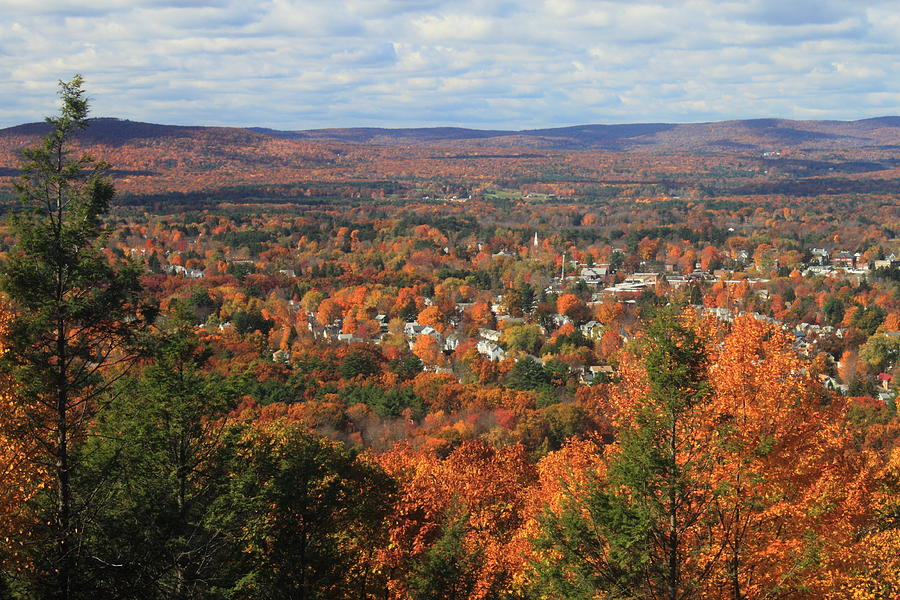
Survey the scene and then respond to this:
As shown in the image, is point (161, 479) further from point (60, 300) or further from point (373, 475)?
point (373, 475)

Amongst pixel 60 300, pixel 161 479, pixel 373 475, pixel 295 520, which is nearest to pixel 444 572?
pixel 373 475

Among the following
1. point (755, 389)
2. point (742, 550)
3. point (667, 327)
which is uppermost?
point (667, 327)

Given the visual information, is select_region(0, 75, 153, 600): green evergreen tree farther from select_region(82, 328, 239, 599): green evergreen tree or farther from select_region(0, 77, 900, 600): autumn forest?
select_region(82, 328, 239, 599): green evergreen tree

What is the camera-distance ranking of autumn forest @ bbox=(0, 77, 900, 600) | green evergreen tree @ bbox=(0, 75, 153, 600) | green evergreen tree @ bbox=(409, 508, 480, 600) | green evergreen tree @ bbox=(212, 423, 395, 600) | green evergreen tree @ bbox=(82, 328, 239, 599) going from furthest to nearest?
green evergreen tree @ bbox=(409, 508, 480, 600)
green evergreen tree @ bbox=(212, 423, 395, 600)
green evergreen tree @ bbox=(82, 328, 239, 599)
autumn forest @ bbox=(0, 77, 900, 600)
green evergreen tree @ bbox=(0, 75, 153, 600)

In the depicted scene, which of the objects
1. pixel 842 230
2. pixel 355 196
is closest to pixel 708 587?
pixel 842 230

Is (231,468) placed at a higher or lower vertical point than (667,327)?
lower

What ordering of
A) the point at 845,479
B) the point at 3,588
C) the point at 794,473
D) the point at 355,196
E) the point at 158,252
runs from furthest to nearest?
1. the point at 355,196
2. the point at 158,252
3. the point at 845,479
4. the point at 794,473
5. the point at 3,588

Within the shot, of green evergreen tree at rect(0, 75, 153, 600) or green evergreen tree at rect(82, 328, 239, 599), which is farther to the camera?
green evergreen tree at rect(82, 328, 239, 599)

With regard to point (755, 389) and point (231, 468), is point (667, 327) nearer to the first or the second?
point (755, 389)

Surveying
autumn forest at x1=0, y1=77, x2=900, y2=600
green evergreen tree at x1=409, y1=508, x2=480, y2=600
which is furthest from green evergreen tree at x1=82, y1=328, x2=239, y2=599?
green evergreen tree at x1=409, y1=508, x2=480, y2=600

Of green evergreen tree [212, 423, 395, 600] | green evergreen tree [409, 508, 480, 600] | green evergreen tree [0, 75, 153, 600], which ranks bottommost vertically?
green evergreen tree [409, 508, 480, 600]

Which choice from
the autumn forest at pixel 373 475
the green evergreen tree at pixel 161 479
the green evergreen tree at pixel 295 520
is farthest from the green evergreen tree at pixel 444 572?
the green evergreen tree at pixel 161 479
